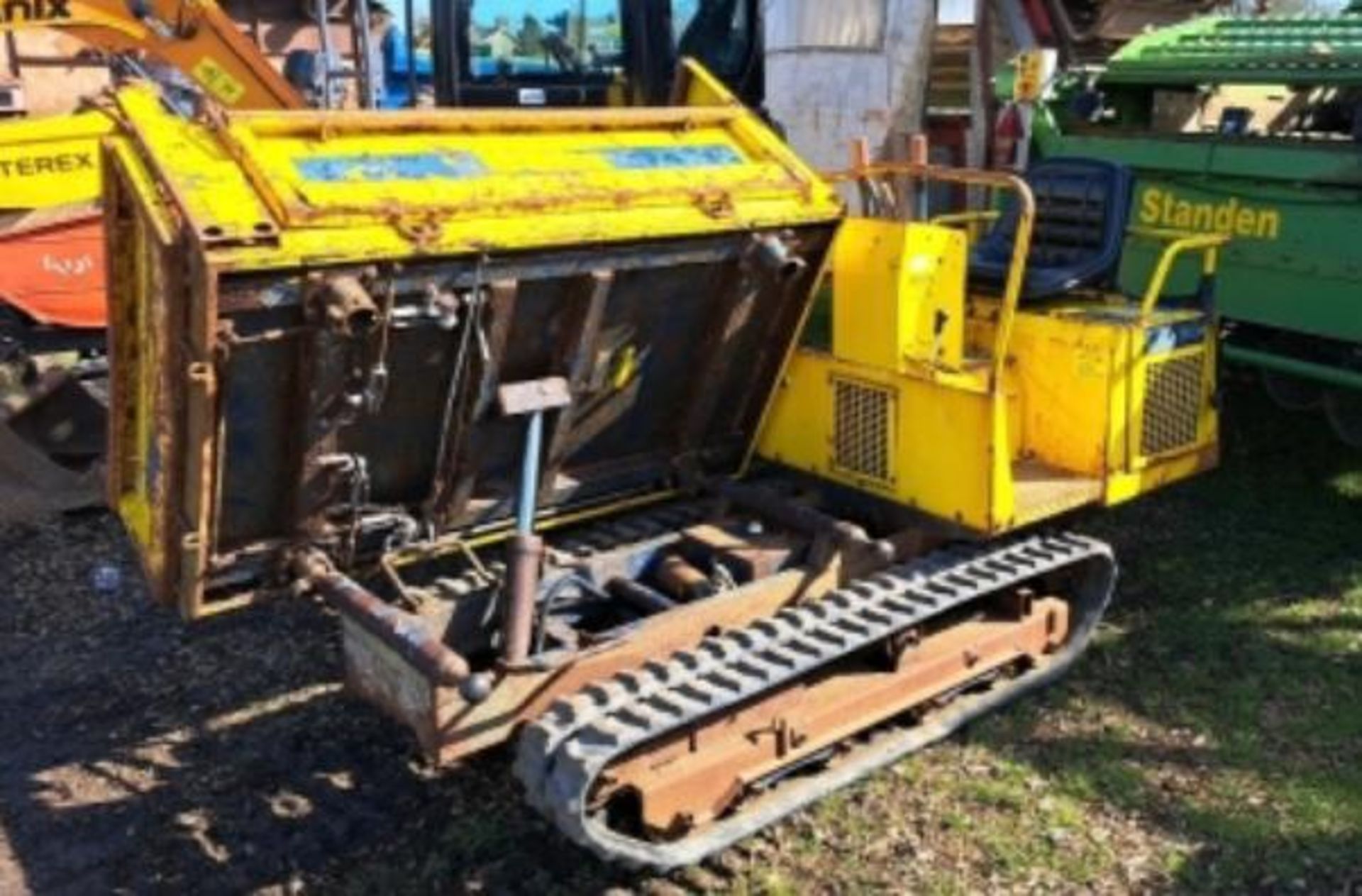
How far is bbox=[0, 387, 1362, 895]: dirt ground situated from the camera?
11.5 ft

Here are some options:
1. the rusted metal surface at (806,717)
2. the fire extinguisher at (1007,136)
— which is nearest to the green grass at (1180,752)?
the rusted metal surface at (806,717)

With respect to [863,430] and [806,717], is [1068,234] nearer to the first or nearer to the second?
[863,430]

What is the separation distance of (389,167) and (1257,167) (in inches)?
134

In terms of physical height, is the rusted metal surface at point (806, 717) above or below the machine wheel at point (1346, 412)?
below

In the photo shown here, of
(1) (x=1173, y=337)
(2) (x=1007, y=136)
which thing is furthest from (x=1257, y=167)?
(2) (x=1007, y=136)

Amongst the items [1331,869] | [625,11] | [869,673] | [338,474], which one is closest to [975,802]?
[869,673]

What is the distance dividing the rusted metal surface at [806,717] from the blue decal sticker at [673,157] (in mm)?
1390

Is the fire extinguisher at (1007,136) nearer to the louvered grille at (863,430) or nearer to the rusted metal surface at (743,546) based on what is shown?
the louvered grille at (863,430)

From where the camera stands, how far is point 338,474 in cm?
368

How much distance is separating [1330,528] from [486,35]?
495cm

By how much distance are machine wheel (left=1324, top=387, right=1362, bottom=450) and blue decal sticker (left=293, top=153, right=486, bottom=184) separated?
3492 mm

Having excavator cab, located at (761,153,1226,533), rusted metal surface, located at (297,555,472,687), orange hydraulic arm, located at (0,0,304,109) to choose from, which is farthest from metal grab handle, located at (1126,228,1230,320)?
orange hydraulic arm, located at (0,0,304,109)

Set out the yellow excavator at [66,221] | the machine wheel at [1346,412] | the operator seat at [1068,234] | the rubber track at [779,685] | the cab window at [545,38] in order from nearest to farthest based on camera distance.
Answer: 1. the rubber track at [779,685]
2. the operator seat at [1068,234]
3. the machine wheel at [1346,412]
4. the yellow excavator at [66,221]
5. the cab window at [545,38]

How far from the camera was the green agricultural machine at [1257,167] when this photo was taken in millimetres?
5250
